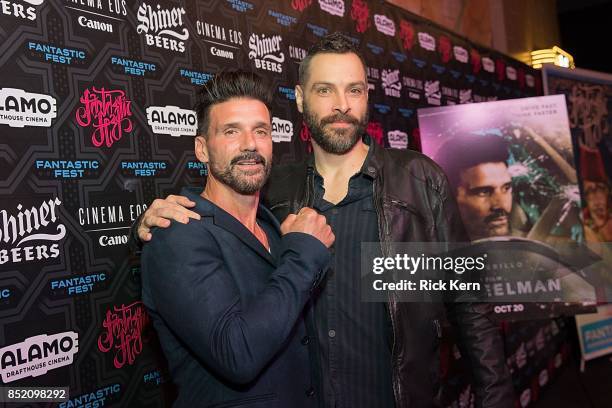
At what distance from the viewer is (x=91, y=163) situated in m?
1.85

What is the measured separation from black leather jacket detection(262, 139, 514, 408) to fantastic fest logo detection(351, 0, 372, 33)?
5.51 ft

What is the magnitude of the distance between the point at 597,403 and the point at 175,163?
13.7 feet

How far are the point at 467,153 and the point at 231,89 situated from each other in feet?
7.50

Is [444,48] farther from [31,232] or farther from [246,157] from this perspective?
[31,232]

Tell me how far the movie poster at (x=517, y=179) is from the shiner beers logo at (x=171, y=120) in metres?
1.79

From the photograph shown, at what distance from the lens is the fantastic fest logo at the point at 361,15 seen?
344cm

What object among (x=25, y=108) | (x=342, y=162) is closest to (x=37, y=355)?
(x=25, y=108)

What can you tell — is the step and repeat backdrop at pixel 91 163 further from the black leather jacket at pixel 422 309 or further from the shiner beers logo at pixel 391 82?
the shiner beers logo at pixel 391 82

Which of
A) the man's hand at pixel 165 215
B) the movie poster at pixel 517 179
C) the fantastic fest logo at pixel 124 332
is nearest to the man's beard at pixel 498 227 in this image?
the movie poster at pixel 517 179

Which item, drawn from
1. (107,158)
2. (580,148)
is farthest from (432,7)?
(107,158)

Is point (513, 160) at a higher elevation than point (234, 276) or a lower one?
higher

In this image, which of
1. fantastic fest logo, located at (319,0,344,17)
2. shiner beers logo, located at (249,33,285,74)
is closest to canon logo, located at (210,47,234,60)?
shiner beers logo, located at (249,33,285,74)

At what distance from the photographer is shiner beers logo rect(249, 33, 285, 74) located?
8.68 feet

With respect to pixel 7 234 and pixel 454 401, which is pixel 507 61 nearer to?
pixel 454 401
